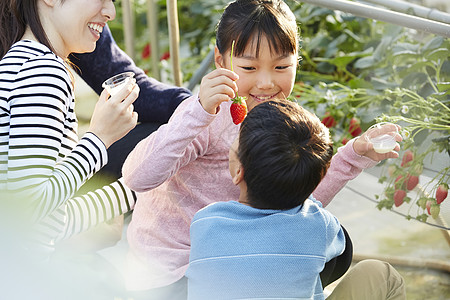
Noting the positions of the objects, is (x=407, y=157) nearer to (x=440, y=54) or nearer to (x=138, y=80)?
(x=440, y=54)

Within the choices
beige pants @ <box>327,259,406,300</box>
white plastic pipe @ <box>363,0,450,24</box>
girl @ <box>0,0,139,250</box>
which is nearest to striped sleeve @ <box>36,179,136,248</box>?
girl @ <box>0,0,139,250</box>

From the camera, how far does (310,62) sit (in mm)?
3035

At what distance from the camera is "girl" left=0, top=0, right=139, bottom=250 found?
1370 millimetres

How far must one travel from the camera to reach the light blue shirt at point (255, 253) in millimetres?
1238

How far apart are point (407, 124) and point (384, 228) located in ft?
2.95

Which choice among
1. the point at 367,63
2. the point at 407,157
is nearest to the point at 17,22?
the point at 407,157

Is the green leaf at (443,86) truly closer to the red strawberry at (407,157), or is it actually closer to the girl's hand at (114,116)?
the red strawberry at (407,157)

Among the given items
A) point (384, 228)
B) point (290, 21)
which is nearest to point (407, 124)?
point (290, 21)

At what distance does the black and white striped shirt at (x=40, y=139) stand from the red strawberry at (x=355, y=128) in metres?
1.21

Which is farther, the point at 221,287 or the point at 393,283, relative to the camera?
the point at 393,283

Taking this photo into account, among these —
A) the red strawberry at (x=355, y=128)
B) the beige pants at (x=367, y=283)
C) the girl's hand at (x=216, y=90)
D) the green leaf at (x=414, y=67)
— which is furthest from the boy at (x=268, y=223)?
the red strawberry at (x=355, y=128)

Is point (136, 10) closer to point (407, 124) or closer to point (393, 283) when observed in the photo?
point (407, 124)

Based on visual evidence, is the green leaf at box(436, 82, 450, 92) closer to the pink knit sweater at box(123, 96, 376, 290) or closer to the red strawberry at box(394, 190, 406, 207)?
the red strawberry at box(394, 190, 406, 207)

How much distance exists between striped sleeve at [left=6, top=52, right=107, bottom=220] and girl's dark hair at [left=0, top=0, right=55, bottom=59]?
0.40 ft
